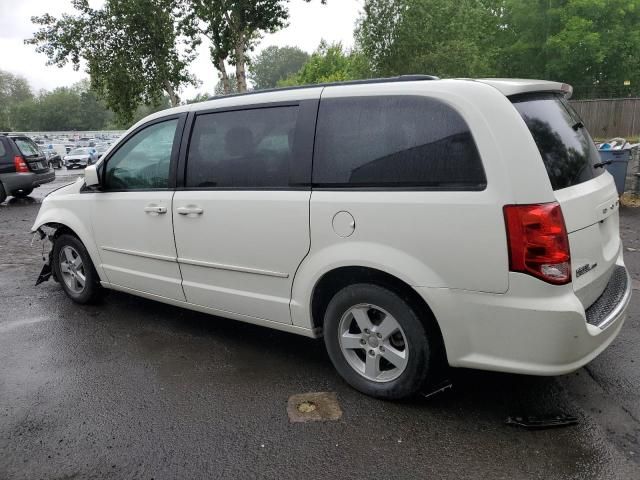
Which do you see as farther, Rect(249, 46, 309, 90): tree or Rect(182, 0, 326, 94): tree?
Rect(249, 46, 309, 90): tree

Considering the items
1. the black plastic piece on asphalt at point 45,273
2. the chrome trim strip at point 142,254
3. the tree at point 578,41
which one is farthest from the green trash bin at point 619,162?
the tree at point 578,41

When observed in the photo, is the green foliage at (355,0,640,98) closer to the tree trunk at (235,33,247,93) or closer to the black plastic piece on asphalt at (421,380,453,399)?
the tree trunk at (235,33,247,93)

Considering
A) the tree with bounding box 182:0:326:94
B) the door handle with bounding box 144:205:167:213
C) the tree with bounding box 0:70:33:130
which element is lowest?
the door handle with bounding box 144:205:167:213

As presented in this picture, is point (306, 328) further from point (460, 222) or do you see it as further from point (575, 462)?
point (575, 462)

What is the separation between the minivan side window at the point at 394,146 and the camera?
108 inches

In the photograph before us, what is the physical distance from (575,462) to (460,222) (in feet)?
4.21

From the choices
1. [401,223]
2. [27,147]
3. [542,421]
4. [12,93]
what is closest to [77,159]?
[27,147]

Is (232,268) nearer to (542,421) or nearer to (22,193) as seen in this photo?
(542,421)

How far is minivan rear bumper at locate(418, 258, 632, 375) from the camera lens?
2.59 meters

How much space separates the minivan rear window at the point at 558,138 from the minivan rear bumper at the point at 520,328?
0.57m

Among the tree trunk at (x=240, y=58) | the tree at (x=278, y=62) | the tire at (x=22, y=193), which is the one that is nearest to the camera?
the tire at (x=22, y=193)

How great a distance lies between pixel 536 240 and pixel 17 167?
48.0 ft

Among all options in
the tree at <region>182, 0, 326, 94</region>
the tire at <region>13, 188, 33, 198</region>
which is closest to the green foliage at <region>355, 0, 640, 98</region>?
the tree at <region>182, 0, 326, 94</region>

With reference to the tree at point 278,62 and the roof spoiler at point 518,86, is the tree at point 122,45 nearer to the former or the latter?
the roof spoiler at point 518,86
